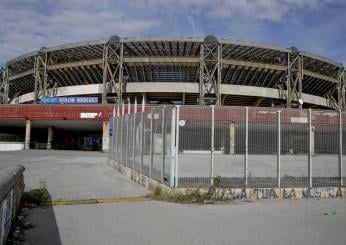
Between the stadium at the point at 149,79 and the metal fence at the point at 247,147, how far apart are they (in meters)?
33.3

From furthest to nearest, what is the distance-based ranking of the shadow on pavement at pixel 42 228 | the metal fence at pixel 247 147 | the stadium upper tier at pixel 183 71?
1. the stadium upper tier at pixel 183 71
2. the metal fence at pixel 247 147
3. the shadow on pavement at pixel 42 228

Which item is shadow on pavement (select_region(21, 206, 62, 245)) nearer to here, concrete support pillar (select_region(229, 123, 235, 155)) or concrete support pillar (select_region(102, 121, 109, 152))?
concrete support pillar (select_region(229, 123, 235, 155))

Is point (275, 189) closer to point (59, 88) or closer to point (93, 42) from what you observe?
point (93, 42)

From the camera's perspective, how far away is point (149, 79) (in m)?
54.3

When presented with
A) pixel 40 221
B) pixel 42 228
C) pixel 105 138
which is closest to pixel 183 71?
pixel 105 138

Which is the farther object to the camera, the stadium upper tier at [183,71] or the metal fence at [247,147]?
the stadium upper tier at [183,71]

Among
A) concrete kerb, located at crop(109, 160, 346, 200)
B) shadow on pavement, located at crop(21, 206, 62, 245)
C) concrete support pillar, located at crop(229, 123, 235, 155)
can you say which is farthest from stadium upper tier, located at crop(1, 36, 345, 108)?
shadow on pavement, located at crop(21, 206, 62, 245)

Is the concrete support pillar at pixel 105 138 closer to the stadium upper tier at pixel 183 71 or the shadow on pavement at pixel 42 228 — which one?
the stadium upper tier at pixel 183 71

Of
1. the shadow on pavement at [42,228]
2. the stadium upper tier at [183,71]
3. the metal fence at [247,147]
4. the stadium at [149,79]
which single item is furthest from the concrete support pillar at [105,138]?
the shadow on pavement at [42,228]

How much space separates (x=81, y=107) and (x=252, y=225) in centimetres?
4030

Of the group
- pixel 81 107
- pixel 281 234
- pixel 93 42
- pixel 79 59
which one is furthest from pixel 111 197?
pixel 79 59

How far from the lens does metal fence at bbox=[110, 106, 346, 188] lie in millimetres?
10164

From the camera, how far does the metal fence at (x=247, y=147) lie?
1016 centimetres

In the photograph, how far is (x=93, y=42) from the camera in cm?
5094
